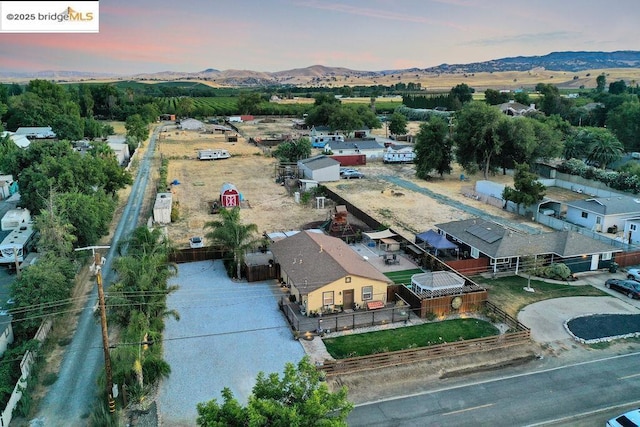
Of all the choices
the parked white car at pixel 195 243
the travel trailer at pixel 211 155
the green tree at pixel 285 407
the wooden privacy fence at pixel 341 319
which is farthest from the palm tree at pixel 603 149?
the green tree at pixel 285 407

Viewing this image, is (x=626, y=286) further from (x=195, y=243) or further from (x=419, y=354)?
(x=195, y=243)

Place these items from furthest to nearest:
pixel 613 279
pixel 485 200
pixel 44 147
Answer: pixel 485 200 < pixel 44 147 < pixel 613 279

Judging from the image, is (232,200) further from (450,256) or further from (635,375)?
(635,375)

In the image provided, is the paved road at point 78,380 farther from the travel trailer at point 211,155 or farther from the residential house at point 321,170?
the travel trailer at point 211,155

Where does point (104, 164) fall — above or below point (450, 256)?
above

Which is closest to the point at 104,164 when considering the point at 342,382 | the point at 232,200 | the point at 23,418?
the point at 232,200

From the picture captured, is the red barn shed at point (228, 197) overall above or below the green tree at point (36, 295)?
above
